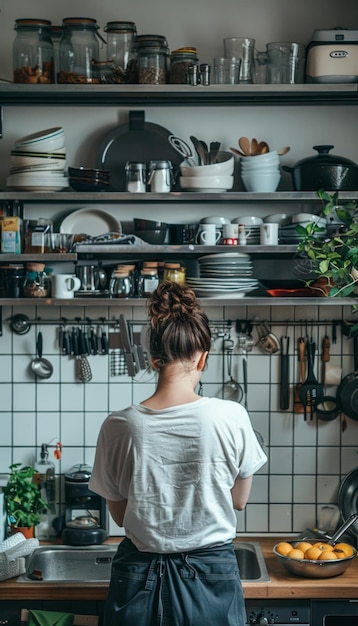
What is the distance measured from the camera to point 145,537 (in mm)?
2234

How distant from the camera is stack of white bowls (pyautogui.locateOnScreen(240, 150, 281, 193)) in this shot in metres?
3.17

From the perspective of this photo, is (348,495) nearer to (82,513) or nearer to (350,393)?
(350,393)

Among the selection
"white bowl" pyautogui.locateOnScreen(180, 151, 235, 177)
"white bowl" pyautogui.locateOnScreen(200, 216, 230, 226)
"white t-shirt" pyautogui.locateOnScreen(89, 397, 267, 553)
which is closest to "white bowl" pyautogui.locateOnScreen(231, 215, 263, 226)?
"white bowl" pyautogui.locateOnScreen(200, 216, 230, 226)

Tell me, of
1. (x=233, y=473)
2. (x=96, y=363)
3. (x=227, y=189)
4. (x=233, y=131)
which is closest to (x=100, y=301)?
(x=96, y=363)

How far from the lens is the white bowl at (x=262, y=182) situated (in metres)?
3.17

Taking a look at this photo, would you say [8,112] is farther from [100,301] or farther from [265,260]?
[265,260]

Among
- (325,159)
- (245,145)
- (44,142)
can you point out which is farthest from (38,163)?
(325,159)

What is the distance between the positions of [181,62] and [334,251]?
891 millimetres

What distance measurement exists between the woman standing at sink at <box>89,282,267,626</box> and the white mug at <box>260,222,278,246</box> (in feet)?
2.90

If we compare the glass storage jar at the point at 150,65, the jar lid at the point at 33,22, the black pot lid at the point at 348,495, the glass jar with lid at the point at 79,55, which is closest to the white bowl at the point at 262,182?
the glass storage jar at the point at 150,65

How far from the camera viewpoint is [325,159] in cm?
311

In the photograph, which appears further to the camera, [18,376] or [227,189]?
[18,376]

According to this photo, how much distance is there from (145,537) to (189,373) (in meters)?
0.44

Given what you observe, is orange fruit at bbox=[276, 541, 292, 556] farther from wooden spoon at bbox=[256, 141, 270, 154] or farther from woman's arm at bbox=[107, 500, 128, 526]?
wooden spoon at bbox=[256, 141, 270, 154]
